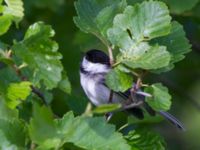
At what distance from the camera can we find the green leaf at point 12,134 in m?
2.06

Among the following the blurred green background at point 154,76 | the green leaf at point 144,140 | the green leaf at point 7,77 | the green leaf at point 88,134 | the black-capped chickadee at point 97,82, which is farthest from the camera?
the blurred green background at point 154,76

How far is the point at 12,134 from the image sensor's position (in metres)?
2.10

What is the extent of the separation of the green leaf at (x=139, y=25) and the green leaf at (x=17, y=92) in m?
0.31

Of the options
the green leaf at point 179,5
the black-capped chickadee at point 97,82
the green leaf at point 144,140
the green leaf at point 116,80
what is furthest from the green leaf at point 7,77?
the green leaf at point 179,5

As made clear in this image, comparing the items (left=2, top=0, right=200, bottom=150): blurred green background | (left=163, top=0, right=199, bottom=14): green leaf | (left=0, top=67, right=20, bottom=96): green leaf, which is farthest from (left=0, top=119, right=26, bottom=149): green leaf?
(left=163, top=0, right=199, bottom=14): green leaf

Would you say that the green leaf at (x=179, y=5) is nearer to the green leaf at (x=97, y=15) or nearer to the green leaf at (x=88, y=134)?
the green leaf at (x=97, y=15)

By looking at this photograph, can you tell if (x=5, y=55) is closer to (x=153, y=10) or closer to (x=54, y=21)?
(x=153, y=10)

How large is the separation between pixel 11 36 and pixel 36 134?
1.94m

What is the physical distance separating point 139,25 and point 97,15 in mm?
189

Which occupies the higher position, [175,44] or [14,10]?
[14,10]

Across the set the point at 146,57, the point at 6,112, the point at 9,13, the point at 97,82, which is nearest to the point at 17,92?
the point at 6,112

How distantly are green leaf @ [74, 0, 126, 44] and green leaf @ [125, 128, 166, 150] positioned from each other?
1.15 ft

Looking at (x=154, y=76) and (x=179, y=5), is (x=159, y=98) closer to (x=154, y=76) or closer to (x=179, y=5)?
(x=179, y=5)

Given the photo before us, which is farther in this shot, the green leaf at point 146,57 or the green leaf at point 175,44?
the green leaf at point 175,44
